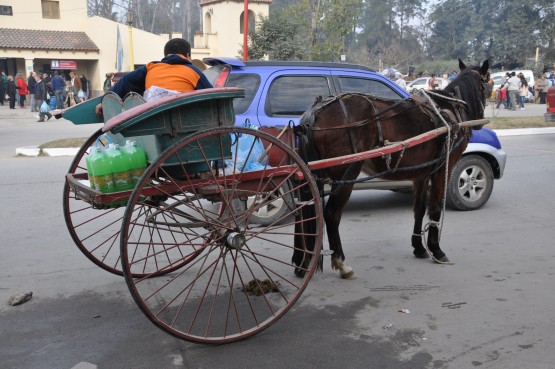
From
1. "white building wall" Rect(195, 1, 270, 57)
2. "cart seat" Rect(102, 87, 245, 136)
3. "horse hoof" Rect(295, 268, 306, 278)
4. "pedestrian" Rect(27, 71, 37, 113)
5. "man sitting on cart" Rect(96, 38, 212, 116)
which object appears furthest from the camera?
"white building wall" Rect(195, 1, 270, 57)

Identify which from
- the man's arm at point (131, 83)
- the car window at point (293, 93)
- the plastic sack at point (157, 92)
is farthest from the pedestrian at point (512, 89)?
the plastic sack at point (157, 92)

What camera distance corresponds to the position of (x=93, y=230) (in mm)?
6785

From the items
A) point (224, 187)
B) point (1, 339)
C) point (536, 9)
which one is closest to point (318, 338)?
point (224, 187)

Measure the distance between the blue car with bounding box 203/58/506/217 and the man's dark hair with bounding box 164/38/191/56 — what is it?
1.77 m

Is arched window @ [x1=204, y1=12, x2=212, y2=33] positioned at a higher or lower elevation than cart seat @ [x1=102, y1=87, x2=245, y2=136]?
higher

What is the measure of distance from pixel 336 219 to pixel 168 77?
1.89 m

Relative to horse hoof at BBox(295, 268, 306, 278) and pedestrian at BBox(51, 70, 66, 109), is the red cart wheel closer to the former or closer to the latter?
horse hoof at BBox(295, 268, 306, 278)

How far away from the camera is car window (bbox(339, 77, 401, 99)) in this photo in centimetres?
682

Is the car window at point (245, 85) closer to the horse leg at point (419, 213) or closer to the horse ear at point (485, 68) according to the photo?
the horse leg at point (419, 213)

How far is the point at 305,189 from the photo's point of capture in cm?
443

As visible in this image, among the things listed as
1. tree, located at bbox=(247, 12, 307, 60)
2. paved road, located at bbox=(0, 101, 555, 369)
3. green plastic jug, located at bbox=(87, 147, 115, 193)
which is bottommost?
paved road, located at bbox=(0, 101, 555, 369)

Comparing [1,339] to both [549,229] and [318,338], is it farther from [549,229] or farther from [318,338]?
[549,229]

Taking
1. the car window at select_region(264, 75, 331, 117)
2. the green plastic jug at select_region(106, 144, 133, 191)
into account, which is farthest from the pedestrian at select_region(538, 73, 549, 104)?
the green plastic jug at select_region(106, 144, 133, 191)

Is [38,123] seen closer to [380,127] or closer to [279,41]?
[279,41]
